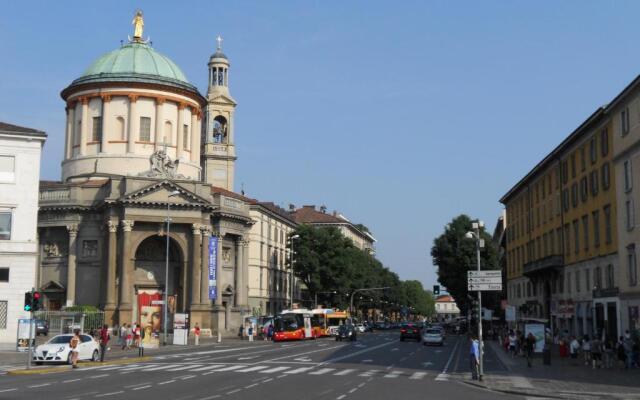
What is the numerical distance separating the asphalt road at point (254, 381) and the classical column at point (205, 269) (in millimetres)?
29424

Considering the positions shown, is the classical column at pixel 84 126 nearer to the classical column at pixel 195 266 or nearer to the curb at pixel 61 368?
the classical column at pixel 195 266

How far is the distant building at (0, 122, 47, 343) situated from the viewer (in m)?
45.9

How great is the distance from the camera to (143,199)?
6475 cm

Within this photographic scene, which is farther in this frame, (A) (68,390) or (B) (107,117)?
(B) (107,117)

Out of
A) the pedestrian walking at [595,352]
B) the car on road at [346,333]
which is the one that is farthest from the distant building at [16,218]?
the pedestrian walking at [595,352]

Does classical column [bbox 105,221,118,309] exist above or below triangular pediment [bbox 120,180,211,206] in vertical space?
Answer: below

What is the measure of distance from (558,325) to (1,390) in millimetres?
48703

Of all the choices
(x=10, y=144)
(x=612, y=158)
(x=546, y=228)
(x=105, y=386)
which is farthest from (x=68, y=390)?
(x=546, y=228)

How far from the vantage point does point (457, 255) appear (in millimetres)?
89250

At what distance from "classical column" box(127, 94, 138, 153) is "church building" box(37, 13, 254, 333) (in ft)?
0.30

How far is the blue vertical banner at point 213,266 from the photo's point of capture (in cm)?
6681

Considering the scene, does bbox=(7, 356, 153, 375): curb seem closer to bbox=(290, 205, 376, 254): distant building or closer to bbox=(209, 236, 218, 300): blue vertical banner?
bbox=(209, 236, 218, 300): blue vertical banner

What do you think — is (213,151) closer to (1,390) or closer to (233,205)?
(233,205)

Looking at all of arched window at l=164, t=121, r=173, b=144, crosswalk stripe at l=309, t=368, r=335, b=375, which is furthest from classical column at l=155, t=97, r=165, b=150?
crosswalk stripe at l=309, t=368, r=335, b=375
